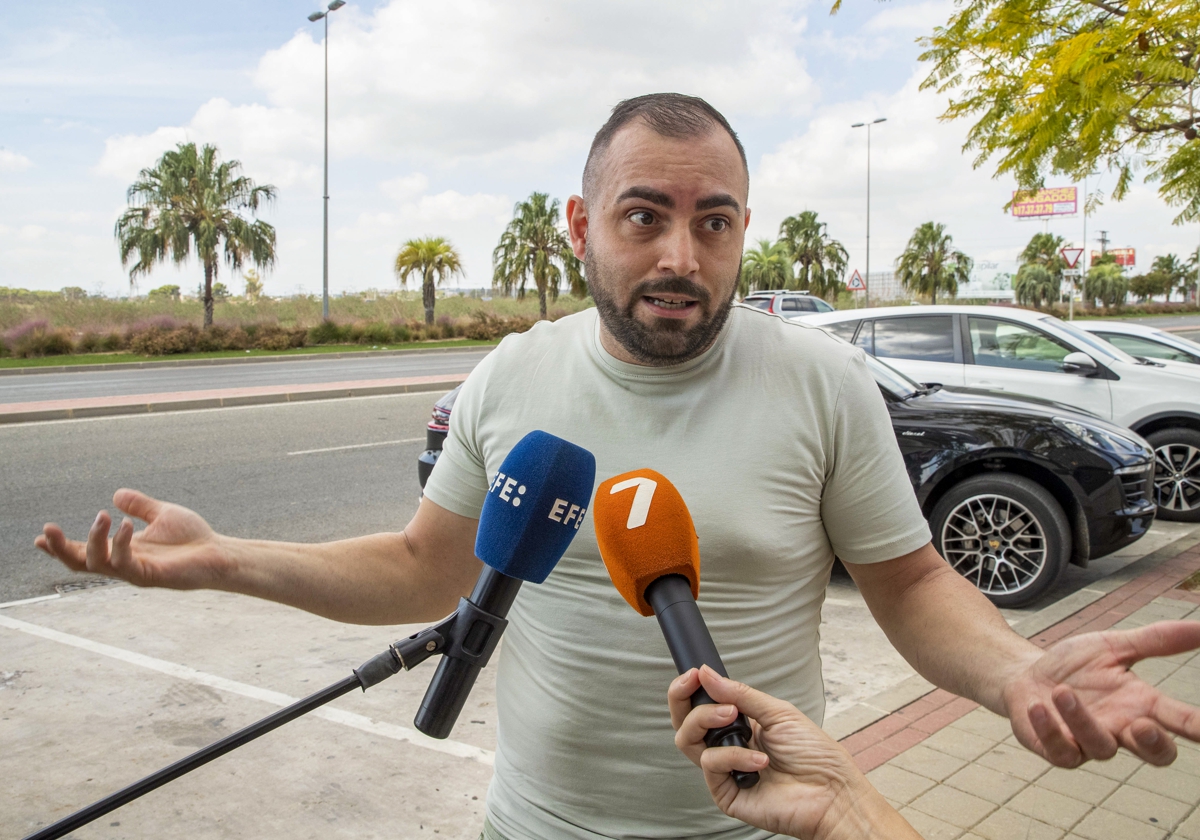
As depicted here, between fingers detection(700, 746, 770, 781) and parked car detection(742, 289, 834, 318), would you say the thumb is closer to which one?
fingers detection(700, 746, 770, 781)

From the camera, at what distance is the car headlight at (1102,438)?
565 cm

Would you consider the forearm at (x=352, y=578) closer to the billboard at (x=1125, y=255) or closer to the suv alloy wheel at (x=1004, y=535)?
the suv alloy wheel at (x=1004, y=535)

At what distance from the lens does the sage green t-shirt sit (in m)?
1.54

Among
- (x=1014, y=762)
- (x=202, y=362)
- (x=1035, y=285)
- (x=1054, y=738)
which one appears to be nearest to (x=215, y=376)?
(x=202, y=362)

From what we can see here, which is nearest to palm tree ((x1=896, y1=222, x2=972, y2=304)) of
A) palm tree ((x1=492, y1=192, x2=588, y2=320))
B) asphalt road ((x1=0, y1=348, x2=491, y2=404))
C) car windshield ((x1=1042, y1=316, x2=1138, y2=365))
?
palm tree ((x1=492, y1=192, x2=588, y2=320))

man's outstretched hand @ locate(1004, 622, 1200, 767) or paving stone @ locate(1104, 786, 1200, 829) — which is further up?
man's outstretched hand @ locate(1004, 622, 1200, 767)

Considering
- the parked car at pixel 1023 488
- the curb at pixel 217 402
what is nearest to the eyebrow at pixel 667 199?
the parked car at pixel 1023 488

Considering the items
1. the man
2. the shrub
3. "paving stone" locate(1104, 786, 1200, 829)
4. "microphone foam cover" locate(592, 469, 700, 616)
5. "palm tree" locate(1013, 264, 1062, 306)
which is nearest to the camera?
"microphone foam cover" locate(592, 469, 700, 616)

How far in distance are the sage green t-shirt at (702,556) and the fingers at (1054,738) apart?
50cm

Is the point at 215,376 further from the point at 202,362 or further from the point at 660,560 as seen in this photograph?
the point at 660,560

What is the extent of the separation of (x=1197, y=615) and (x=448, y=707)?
5.16 meters

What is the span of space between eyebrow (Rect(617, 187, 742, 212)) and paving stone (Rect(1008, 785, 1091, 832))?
8.27 feet

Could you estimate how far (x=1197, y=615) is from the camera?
5168 mm

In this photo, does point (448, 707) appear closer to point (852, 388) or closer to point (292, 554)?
point (292, 554)
